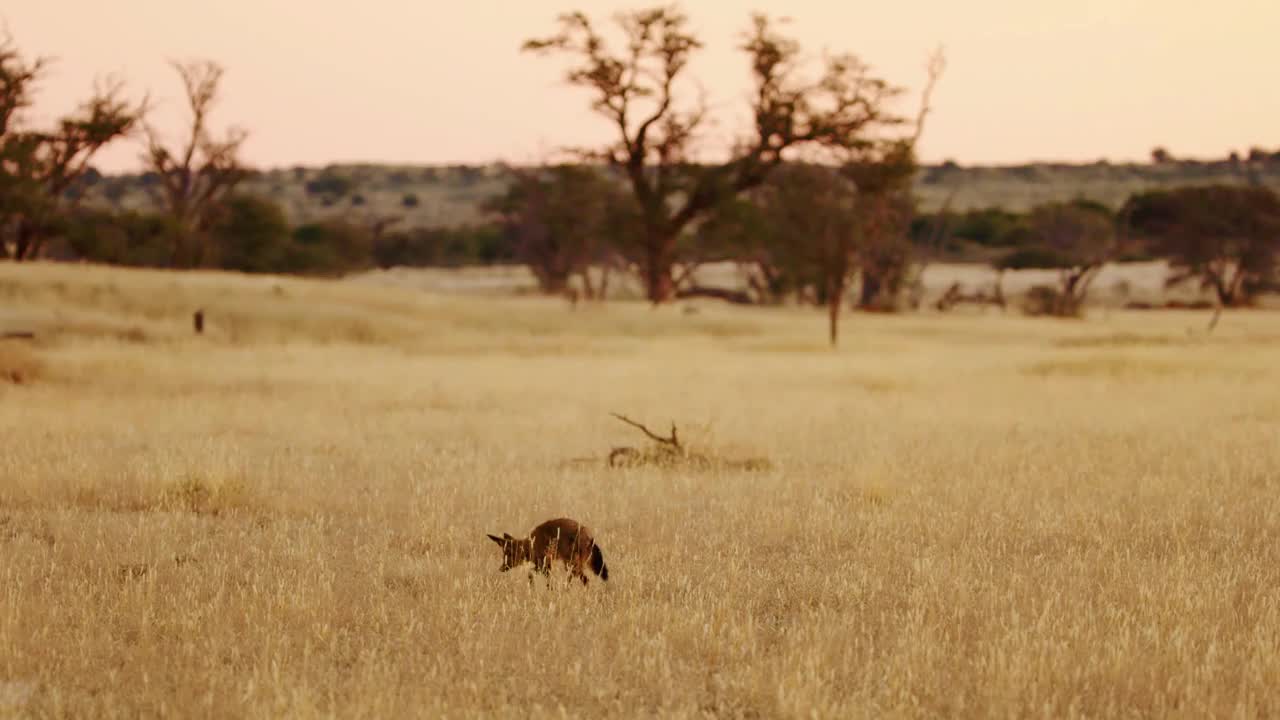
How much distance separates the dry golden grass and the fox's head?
103mm

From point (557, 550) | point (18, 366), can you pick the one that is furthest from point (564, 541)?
point (18, 366)

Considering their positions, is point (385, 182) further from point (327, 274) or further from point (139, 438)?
point (139, 438)

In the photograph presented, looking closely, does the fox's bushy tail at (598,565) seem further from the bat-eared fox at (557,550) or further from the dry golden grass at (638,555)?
the dry golden grass at (638,555)

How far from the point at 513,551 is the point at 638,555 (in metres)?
0.74

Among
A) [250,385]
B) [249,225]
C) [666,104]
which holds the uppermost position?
[666,104]

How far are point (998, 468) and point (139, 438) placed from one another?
7.94 meters

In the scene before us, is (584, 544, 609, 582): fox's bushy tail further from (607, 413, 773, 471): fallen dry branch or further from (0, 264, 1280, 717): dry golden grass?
(607, 413, 773, 471): fallen dry branch

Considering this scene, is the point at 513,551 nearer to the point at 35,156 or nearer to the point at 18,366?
the point at 18,366

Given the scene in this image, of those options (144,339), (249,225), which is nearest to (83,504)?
(144,339)

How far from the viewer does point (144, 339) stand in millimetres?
24188

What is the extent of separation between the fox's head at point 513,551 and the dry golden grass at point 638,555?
0.10 meters

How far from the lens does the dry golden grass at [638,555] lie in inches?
166

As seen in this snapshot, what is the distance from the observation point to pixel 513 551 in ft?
19.1

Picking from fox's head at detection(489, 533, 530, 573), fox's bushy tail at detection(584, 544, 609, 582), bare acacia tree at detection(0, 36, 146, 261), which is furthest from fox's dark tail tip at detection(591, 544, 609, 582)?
bare acacia tree at detection(0, 36, 146, 261)
